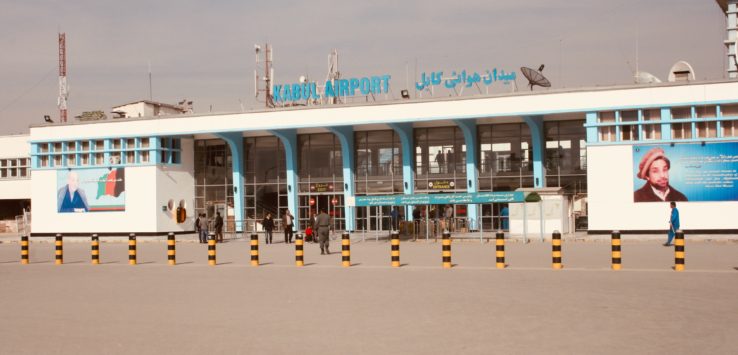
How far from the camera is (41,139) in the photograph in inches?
1901

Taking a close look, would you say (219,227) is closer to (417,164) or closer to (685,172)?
(417,164)

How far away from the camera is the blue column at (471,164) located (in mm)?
41469

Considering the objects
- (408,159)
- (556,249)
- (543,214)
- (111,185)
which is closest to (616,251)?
(556,249)

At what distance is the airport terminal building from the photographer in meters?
34.2

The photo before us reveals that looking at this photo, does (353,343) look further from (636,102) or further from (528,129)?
(528,129)

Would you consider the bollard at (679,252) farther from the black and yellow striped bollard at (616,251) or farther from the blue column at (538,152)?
the blue column at (538,152)

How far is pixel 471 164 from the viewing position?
42125 millimetres

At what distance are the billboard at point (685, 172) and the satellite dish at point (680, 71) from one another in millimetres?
4173

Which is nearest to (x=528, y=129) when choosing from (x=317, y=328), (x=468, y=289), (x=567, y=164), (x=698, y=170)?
(x=567, y=164)

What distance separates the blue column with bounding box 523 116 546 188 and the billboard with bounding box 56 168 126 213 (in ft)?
75.0

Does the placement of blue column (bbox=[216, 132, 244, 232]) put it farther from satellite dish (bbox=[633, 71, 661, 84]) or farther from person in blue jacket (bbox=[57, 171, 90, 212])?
satellite dish (bbox=[633, 71, 661, 84])

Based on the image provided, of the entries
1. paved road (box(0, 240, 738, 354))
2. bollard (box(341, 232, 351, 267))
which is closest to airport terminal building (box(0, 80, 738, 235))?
bollard (box(341, 232, 351, 267))

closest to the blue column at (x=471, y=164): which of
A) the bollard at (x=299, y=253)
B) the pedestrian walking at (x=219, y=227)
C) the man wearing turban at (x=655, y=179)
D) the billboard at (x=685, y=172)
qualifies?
the billboard at (x=685, y=172)

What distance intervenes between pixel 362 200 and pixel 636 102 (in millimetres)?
12651
